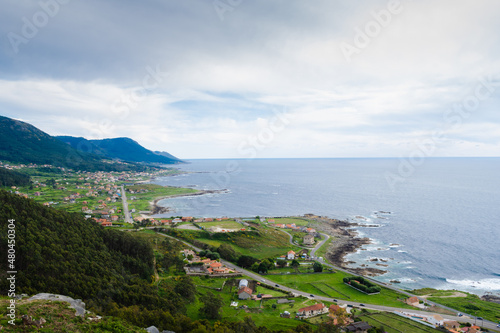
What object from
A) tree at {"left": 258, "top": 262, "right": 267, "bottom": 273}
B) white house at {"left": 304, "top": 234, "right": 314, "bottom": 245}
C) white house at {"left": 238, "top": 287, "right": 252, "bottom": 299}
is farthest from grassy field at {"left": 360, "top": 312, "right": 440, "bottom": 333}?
white house at {"left": 304, "top": 234, "right": 314, "bottom": 245}

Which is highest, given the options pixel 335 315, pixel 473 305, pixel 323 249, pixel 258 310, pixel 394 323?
pixel 335 315

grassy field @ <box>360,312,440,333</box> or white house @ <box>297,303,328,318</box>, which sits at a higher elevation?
white house @ <box>297,303,328,318</box>

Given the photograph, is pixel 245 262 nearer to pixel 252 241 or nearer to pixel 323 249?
pixel 252 241

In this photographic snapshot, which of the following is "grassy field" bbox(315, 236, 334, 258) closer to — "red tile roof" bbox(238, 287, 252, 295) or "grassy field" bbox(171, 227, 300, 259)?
"grassy field" bbox(171, 227, 300, 259)

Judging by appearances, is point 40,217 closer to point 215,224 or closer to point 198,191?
point 215,224

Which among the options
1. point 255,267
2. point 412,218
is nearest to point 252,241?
point 255,267

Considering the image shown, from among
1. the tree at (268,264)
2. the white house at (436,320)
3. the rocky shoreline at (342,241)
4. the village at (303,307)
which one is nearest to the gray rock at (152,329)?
the village at (303,307)
